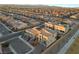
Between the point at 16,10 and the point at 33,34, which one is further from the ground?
the point at 16,10

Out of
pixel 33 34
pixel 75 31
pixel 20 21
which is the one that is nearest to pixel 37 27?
A: pixel 33 34

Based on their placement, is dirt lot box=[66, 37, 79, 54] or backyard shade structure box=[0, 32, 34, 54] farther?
dirt lot box=[66, 37, 79, 54]

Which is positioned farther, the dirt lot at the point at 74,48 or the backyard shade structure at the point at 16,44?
the dirt lot at the point at 74,48

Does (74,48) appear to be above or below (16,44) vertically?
below

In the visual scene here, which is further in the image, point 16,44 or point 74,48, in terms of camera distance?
point 74,48
